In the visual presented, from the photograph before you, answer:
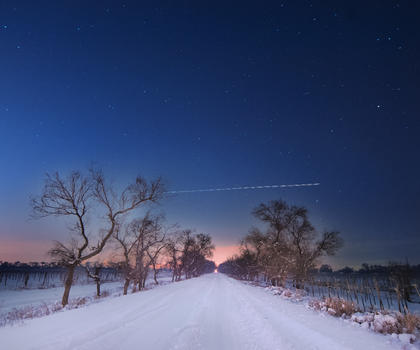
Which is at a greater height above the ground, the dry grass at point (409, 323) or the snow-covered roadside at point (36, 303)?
the dry grass at point (409, 323)

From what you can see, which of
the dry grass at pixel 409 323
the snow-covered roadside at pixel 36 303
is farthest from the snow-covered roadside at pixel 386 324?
the snow-covered roadside at pixel 36 303

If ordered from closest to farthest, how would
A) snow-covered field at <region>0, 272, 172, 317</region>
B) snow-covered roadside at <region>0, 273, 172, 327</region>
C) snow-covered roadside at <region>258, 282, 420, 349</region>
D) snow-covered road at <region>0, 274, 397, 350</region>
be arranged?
snow-covered road at <region>0, 274, 397, 350</region> < snow-covered roadside at <region>258, 282, 420, 349</region> < snow-covered roadside at <region>0, 273, 172, 327</region> < snow-covered field at <region>0, 272, 172, 317</region>

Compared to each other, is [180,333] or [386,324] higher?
[386,324]

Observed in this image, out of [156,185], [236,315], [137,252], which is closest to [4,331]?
[236,315]

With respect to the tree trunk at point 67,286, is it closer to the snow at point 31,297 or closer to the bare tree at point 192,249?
the snow at point 31,297

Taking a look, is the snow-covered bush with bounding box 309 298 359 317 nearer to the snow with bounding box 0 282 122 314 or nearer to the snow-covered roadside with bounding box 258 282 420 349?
the snow-covered roadside with bounding box 258 282 420 349

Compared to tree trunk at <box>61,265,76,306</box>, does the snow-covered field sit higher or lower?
lower

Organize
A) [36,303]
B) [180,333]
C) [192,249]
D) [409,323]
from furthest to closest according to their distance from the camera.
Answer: [192,249], [36,303], [409,323], [180,333]

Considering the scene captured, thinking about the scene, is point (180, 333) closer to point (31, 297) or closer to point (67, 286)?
point (67, 286)

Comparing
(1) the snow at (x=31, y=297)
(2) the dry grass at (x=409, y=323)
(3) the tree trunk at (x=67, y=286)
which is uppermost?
(2) the dry grass at (x=409, y=323)

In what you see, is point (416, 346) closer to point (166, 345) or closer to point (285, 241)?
point (166, 345)

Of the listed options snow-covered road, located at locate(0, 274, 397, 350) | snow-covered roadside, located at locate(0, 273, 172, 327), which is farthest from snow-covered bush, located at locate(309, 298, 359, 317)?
snow-covered roadside, located at locate(0, 273, 172, 327)

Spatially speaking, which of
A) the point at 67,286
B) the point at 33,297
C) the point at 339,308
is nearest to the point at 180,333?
the point at 339,308

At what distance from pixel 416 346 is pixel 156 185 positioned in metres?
17.7
